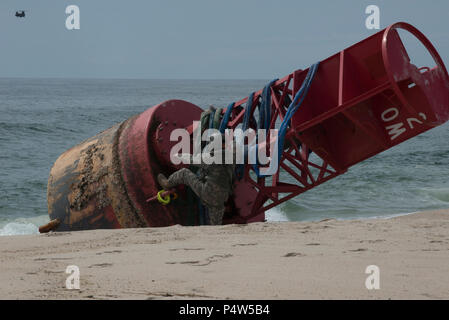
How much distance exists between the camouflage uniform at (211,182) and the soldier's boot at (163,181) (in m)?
0.11

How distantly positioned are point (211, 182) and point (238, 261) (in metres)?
2.41

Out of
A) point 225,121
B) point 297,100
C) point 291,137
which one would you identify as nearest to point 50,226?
point 225,121

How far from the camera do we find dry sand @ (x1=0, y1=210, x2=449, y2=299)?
356cm

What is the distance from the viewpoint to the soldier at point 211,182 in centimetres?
674

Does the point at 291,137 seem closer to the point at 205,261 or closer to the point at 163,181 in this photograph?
the point at 163,181

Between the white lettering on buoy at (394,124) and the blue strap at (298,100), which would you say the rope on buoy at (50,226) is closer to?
the blue strap at (298,100)

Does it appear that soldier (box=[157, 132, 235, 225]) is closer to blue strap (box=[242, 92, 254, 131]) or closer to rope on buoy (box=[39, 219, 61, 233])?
blue strap (box=[242, 92, 254, 131])

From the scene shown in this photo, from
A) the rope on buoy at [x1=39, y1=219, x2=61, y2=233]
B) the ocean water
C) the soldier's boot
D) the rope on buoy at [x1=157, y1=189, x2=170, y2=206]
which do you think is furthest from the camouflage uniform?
the ocean water

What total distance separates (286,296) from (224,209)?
3.79 metres

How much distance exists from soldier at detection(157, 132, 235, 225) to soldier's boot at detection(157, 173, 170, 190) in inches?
2.4

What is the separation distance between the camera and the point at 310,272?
4.00m

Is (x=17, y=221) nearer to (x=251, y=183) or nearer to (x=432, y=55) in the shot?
(x=251, y=183)

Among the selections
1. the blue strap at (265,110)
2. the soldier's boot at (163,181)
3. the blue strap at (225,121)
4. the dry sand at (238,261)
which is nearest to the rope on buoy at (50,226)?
the dry sand at (238,261)
